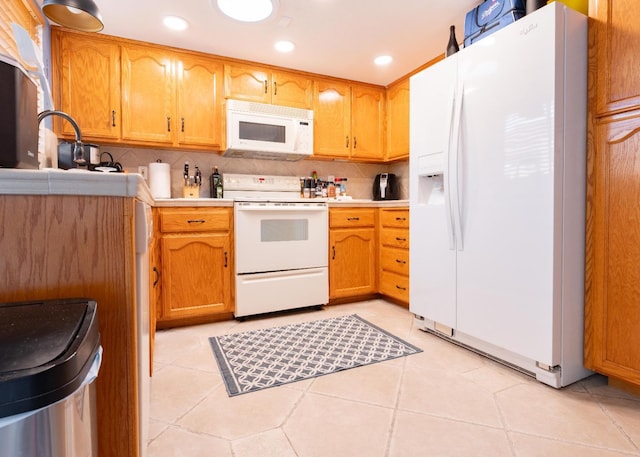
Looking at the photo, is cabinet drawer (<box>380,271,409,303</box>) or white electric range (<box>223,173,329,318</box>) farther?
cabinet drawer (<box>380,271,409,303</box>)

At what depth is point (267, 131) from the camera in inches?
118

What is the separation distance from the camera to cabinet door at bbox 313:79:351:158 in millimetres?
3287

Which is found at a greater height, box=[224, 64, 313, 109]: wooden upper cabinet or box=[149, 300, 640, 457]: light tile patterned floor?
box=[224, 64, 313, 109]: wooden upper cabinet

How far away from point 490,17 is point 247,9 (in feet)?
4.79

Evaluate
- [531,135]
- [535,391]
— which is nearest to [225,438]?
[535,391]

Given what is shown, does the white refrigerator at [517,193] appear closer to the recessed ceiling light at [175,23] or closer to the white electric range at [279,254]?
the white electric range at [279,254]

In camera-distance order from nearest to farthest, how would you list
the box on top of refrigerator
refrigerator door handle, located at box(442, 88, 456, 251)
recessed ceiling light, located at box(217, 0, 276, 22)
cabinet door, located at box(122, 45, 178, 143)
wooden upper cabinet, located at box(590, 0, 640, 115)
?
1. wooden upper cabinet, located at box(590, 0, 640, 115)
2. the box on top of refrigerator
3. refrigerator door handle, located at box(442, 88, 456, 251)
4. recessed ceiling light, located at box(217, 0, 276, 22)
5. cabinet door, located at box(122, 45, 178, 143)

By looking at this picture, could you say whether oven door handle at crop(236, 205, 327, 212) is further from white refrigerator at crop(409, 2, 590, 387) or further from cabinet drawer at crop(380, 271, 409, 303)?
white refrigerator at crop(409, 2, 590, 387)

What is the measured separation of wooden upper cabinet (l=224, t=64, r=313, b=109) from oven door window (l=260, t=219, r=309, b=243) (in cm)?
107

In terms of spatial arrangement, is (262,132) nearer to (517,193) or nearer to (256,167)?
(256,167)

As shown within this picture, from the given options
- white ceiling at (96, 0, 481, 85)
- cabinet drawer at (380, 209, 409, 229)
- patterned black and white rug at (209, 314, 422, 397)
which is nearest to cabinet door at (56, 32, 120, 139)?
white ceiling at (96, 0, 481, 85)

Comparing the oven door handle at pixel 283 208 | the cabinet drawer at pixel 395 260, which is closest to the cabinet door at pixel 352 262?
the cabinet drawer at pixel 395 260

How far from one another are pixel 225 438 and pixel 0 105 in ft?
4.00

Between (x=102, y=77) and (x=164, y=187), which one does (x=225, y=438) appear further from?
(x=102, y=77)
